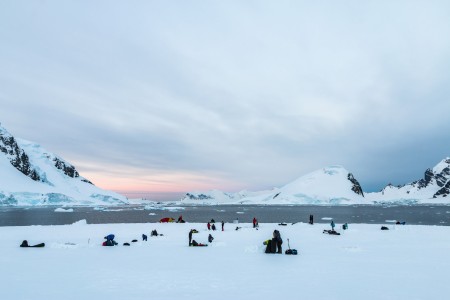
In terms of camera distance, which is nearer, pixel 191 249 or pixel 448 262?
pixel 448 262

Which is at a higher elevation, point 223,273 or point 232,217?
point 232,217

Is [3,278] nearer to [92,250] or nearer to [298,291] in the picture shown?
[92,250]

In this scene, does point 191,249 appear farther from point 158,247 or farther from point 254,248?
point 254,248

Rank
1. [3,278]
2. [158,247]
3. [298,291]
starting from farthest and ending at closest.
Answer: [158,247] < [3,278] < [298,291]

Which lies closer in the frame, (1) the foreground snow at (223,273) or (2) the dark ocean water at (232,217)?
(1) the foreground snow at (223,273)

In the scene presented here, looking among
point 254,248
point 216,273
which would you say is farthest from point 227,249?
point 216,273

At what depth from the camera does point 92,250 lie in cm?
2139

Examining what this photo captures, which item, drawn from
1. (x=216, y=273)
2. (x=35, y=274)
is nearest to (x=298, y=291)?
(x=216, y=273)

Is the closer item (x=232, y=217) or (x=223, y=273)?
(x=223, y=273)

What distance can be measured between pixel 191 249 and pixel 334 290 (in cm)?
1259

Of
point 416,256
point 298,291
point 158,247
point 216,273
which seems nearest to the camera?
point 298,291

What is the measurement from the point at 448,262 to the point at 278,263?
8230mm

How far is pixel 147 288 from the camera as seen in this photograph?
11258mm

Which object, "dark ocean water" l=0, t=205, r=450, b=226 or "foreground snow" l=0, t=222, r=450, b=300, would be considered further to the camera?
"dark ocean water" l=0, t=205, r=450, b=226
